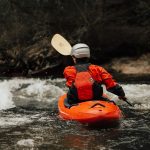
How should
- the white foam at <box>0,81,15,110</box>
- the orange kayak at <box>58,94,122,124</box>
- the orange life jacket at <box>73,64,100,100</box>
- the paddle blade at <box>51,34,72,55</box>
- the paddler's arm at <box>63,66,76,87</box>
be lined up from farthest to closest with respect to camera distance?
the white foam at <box>0,81,15,110</box>
the paddle blade at <box>51,34,72,55</box>
the paddler's arm at <box>63,66,76,87</box>
the orange life jacket at <box>73,64,100,100</box>
the orange kayak at <box>58,94,122,124</box>

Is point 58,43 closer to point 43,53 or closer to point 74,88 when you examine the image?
point 74,88

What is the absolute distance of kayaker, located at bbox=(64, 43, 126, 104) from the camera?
23.6 ft

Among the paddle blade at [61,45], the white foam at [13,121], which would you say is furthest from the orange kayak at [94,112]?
the paddle blade at [61,45]

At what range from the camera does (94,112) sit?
6715 mm

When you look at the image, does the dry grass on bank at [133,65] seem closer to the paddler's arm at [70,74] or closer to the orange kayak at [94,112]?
the paddler's arm at [70,74]

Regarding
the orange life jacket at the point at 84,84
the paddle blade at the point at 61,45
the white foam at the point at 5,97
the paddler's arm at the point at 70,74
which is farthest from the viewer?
the white foam at the point at 5,97

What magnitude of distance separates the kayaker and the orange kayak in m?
0.20

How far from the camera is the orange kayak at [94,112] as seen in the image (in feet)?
22.0

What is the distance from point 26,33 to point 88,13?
1.96m

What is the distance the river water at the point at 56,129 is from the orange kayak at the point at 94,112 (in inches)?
4.9

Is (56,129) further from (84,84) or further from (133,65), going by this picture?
(133,65)

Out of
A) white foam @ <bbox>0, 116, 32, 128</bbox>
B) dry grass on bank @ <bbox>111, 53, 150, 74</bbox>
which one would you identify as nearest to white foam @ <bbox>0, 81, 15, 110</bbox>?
white foam @ <bbox>0, 116, 32, 128</bbox>

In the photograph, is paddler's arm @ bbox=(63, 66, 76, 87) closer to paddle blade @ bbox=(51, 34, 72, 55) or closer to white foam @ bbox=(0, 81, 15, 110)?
paddle blade @ bbox=(51, 34, 72, 55)

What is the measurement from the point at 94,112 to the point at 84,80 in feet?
2.15
